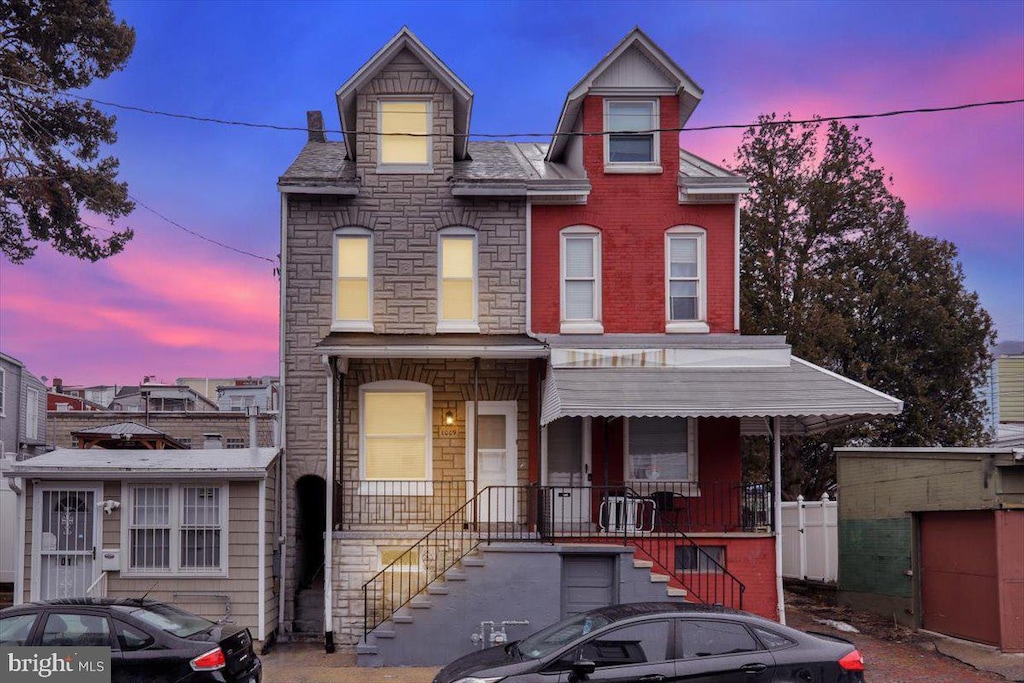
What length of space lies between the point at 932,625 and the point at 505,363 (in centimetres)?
868

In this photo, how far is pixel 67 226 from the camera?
75.6 ft

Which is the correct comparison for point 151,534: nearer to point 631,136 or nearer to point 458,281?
point 458,281

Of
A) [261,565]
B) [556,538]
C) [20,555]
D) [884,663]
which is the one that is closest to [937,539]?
[884,663]

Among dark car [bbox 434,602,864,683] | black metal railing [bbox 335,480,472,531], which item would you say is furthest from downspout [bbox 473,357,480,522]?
dark car [bbox 434,602,864,683]

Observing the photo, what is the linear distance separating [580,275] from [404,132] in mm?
4367

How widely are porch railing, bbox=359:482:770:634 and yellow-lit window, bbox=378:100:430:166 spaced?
6407mm

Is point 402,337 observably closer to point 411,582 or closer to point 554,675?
point 411,582

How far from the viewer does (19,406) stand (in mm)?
37531

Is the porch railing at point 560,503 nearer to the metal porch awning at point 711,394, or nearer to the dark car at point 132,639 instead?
the metal porch awning at point 711,394

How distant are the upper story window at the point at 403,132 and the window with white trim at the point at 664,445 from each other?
651 cm

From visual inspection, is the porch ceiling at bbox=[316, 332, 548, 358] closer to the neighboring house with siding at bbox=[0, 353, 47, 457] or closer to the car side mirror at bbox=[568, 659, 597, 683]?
the car side mirror at bbox=[568, 659, 597, 683]

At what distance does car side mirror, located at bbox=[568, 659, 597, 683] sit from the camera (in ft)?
31.5

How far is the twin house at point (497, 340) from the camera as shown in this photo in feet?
54.1

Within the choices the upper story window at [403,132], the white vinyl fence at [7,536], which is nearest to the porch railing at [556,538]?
the upper story window at [403,132]
